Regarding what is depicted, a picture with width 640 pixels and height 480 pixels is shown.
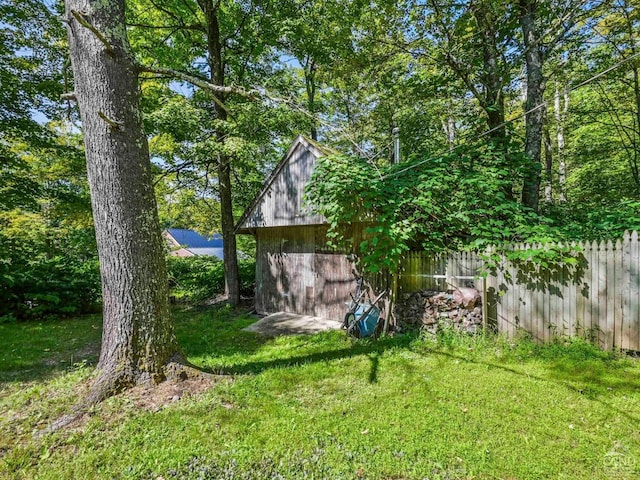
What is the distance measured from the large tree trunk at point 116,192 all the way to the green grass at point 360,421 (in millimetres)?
460

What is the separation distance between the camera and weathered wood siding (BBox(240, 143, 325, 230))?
7.16 m

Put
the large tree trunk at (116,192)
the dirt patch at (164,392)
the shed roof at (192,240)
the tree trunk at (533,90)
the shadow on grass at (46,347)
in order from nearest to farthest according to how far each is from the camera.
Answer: the dirt patch at (164,392) → the large tree trunk at (116,192) → the shadow on grass at (46,347) → the tree trunk at (533,90) → the shed roof at (192,240)

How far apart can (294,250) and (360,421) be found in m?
5.38

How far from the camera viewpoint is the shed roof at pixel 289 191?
712 cm

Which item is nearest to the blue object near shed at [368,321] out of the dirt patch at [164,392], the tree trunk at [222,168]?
the dirt patch at [164,392]

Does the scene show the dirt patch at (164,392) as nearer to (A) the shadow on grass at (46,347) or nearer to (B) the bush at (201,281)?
(A) the shadow on grass at (46,347)

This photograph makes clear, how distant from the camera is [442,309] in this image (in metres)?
5.53

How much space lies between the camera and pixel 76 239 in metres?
8.80

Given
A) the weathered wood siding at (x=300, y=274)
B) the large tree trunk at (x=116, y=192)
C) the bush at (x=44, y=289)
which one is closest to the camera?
the large tree trunk at (x=116, y=192)

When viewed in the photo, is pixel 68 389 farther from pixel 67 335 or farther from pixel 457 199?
pixel 457 199

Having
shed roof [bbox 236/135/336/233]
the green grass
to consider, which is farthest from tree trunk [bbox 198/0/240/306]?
the green grass

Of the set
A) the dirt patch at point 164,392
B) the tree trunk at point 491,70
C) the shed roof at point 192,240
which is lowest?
the dirt patch at point 164,392

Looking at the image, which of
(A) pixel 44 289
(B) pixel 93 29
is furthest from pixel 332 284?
(A) pixel 44 289

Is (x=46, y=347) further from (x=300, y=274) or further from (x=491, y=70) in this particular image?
(x=491, y=70)
